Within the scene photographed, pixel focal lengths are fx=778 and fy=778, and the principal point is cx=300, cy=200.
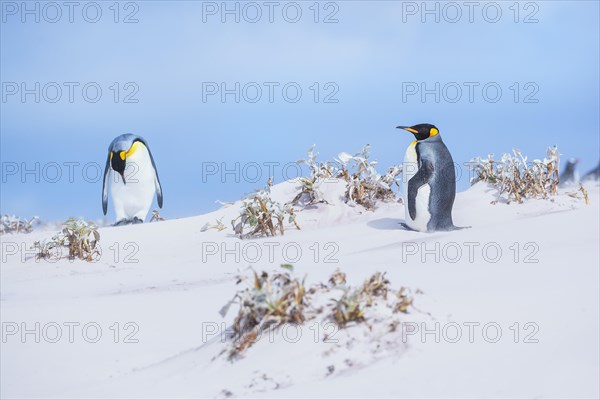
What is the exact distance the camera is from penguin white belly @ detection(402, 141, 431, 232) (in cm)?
835

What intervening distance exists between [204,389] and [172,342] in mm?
1683


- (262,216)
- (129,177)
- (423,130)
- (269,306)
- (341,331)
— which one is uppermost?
(423,130)

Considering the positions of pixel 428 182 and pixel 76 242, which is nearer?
pixel 428 182

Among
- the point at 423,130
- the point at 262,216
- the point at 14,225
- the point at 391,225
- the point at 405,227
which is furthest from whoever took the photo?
the point at 14,225

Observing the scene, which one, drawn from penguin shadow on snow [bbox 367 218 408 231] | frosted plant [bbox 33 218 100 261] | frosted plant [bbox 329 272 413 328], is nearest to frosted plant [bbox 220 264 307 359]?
frosted plant [bbox 329 272 413 328]

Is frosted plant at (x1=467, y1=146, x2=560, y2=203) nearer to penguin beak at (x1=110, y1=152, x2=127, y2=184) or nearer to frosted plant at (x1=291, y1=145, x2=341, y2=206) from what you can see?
frosted plant at (x1=291, y1=145, x2=341, y2=206)


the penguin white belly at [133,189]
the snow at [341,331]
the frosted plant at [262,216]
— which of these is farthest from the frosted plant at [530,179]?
the penguin white belly at [133,189]

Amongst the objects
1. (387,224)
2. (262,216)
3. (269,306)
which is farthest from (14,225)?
(269,306)

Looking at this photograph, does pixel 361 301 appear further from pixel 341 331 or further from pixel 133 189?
pixel 133 189

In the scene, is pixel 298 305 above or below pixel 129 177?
below

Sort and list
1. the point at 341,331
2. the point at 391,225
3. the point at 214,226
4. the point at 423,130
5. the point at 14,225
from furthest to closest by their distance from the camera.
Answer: the point at 14,225, the point at 214,226, the point at 391,225, the point at 423,130, the point at 341,331

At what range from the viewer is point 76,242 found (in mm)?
8789

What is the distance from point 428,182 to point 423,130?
0.62 meters

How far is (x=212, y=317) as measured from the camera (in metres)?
5.49
